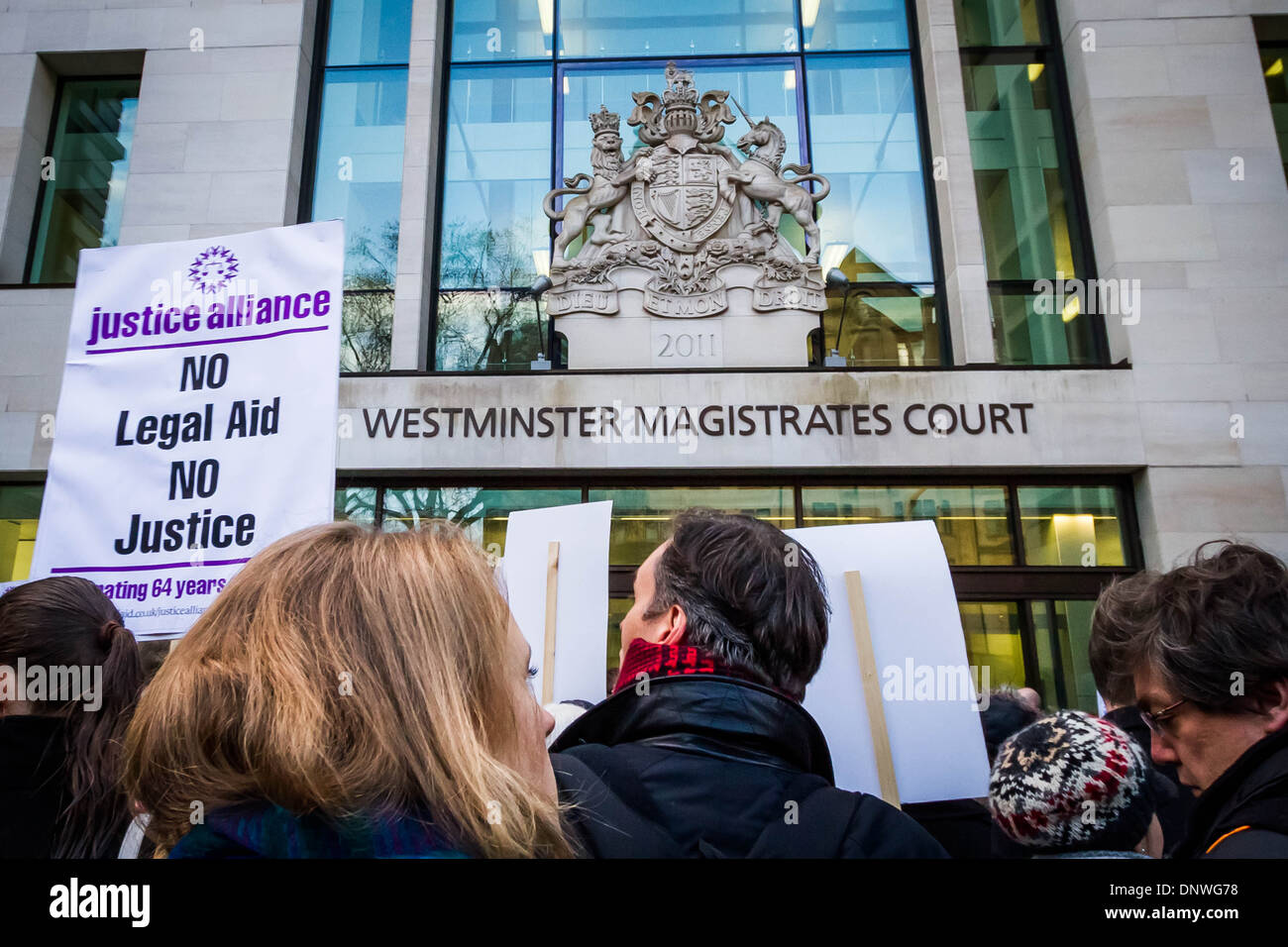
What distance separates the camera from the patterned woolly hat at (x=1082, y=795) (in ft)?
5.90

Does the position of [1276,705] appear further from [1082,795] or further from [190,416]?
[190,416]

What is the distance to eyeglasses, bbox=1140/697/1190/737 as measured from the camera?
6.77 feet

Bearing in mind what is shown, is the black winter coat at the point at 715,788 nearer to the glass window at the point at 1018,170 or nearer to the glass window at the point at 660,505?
the glass window at the point at 660,505

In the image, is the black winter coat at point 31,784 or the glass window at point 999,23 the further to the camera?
the glass window at point 999,23

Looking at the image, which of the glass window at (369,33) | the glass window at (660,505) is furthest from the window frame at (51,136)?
the glass window at (660,505)

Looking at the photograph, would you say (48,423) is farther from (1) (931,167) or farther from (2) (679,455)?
(1) (931,167)

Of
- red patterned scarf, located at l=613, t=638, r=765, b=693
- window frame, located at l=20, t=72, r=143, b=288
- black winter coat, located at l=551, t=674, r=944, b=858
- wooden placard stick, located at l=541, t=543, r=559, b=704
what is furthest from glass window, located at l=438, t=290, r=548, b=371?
black winter coat, located at l=551, t=674, r=944, b=858

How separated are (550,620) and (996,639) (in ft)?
→ 20.1

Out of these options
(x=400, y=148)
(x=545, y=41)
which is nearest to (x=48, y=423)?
(x=400, y=148)

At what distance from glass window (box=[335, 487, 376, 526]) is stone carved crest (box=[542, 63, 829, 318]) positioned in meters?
2.69

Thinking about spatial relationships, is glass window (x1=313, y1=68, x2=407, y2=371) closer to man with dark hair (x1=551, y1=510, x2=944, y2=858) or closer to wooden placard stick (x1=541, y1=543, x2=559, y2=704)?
wooden placard stick (x1=541, y1=543, x2=559, y2=704)

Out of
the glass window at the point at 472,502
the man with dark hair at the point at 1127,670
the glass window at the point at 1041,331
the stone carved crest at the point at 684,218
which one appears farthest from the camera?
the glass window at the point at 1041,331

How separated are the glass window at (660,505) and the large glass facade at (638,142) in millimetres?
1940

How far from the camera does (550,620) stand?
369cm
